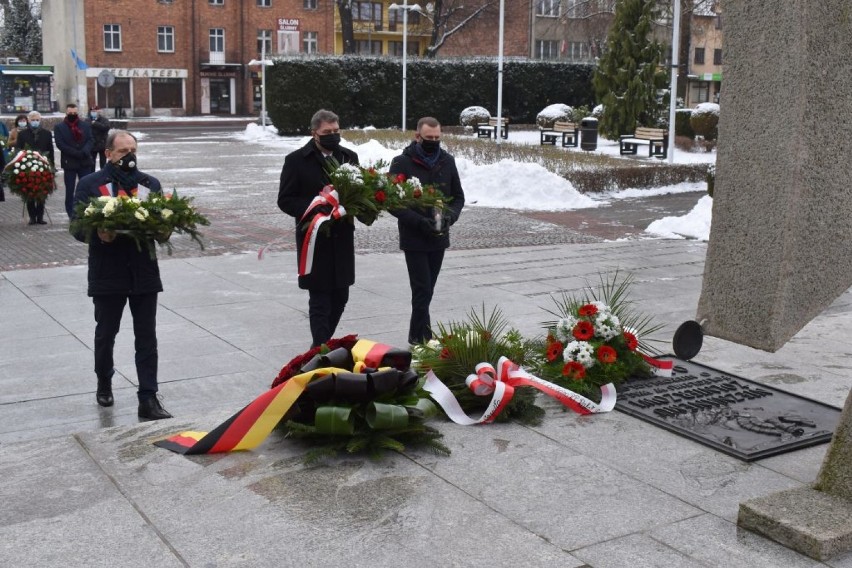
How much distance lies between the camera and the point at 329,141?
7.54 metres

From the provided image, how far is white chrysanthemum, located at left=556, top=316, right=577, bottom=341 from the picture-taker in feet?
21.2

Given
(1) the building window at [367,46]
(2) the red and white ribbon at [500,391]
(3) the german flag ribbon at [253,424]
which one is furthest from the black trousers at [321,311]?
(1) the building window at [367,46]

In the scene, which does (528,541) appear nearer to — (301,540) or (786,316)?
(301,540)

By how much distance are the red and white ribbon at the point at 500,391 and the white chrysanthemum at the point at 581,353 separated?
184 mm

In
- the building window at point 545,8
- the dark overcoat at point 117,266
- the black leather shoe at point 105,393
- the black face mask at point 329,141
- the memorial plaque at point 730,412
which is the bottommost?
the black leather shoe at point 105,393

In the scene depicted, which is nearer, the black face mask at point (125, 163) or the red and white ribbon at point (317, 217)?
the black face mask at point (125, 163)

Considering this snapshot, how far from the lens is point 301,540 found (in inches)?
169

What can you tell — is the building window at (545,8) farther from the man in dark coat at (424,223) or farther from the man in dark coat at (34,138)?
the man in dark coat at (424,223)

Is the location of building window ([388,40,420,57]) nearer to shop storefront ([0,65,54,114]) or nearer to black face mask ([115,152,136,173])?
shop storefront ([0,65,54,114])

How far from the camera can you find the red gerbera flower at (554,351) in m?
6.43

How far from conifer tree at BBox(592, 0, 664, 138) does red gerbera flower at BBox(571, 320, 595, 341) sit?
27331 mm

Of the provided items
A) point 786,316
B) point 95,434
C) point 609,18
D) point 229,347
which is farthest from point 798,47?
point 609,18

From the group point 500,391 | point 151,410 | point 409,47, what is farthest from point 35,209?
point 409,47

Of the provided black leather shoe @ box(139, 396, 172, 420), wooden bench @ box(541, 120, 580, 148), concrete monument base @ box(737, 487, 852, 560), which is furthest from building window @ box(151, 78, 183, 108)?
concrete monument base @ box(737, 487, 852, 560)
